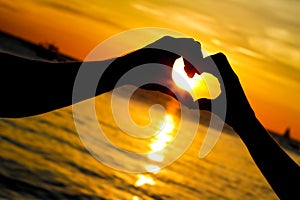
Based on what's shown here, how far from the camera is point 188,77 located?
1.58m

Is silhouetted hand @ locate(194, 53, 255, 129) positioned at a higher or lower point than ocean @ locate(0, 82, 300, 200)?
lower

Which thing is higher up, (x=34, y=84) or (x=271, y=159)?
(x=34, y=84)

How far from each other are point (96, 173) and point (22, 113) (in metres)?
21.5

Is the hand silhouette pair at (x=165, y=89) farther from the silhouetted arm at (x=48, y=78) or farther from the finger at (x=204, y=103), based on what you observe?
the finger at (x=204, y=103)

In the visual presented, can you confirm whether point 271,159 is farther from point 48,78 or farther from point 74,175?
point 74,175

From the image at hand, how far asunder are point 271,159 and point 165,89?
1.89ft

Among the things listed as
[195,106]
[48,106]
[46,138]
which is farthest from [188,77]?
[46,138]

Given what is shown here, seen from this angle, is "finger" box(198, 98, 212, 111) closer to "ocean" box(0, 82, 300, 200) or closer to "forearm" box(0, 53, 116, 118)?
"forearm" box(0, 53, 116, 118)

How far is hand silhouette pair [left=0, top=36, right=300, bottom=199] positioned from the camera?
4.96 feet

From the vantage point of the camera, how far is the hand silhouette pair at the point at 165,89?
151cm

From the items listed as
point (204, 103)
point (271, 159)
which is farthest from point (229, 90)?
point (271, 159)

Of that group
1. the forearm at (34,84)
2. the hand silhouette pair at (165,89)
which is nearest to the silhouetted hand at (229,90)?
the hand silhouette pair at (165,89)

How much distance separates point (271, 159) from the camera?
5.11ft

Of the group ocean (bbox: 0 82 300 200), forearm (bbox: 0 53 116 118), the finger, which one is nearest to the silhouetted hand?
the finger
